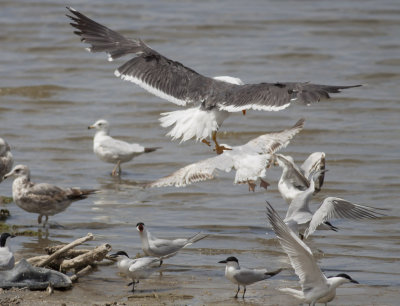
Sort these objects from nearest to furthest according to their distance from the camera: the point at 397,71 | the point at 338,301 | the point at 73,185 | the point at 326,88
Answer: the point at 338,301, the point at 326,88, the point at 73,185, the point at 397,71

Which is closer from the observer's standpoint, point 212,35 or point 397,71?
point 397,71

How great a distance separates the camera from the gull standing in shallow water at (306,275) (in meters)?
6.01

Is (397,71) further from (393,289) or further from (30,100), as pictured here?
(393,289)

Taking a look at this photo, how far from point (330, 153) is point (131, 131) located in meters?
3.65

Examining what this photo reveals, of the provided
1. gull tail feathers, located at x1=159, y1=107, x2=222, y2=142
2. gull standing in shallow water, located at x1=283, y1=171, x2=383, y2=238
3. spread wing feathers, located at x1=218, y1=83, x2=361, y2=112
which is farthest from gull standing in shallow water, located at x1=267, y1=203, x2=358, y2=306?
gull tail feathers, located at x1=159, y1=107, x2=222, y2=142

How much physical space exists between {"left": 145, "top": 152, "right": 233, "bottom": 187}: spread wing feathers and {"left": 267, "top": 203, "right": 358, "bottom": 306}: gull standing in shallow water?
1.71 meters

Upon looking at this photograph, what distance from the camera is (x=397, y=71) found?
1722cm

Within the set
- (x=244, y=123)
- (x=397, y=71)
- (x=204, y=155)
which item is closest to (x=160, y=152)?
(x=204, y=155)

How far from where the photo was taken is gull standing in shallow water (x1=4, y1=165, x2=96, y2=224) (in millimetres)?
8938

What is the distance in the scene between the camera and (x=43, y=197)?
29.3 feet

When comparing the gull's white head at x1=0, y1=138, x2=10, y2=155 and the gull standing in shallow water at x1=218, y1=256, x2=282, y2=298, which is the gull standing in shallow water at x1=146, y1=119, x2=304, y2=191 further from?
the gull's white head at x1=0, y1=138, x2=10, y2=155

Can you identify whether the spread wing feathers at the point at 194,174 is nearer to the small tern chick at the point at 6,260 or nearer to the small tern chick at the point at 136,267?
the small tern chick at the point at 136,267

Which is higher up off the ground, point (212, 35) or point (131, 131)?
point (212, 35)

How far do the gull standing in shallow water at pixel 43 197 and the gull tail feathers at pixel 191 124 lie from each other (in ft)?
3.91
